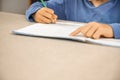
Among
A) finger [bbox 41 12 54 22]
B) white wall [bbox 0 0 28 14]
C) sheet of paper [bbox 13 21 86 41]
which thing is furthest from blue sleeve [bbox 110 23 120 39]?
white wall [bbox 0 0 28 14]

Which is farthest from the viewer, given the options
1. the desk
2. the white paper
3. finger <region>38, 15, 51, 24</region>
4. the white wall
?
the white wall

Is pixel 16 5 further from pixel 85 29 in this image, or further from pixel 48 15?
pixel 85 29

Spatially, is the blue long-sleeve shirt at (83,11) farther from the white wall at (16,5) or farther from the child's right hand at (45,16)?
the white wall at (16,5)

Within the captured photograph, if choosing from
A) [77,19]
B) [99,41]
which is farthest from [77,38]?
[77,19]

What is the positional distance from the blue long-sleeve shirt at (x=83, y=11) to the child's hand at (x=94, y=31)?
0.25 metres

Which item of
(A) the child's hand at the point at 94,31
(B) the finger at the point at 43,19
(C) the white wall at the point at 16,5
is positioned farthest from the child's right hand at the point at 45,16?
(C) the white wall at the point at 16,5

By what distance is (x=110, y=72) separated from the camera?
0.57m

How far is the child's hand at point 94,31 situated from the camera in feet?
2.71

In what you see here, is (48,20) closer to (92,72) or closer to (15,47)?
(15,47)

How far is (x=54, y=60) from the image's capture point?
627mm

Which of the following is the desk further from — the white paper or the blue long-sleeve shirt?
the blue long-sleeve shirt

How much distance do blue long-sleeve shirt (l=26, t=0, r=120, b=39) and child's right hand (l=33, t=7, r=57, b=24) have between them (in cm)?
5

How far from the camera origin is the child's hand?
0.82m

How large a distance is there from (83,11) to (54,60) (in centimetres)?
61
